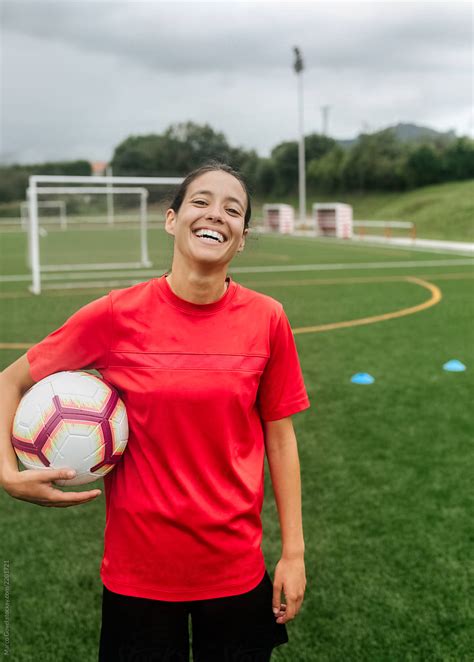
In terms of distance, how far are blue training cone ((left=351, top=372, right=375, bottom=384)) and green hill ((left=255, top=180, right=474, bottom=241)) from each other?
82.9ft

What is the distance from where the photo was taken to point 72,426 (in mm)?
1915

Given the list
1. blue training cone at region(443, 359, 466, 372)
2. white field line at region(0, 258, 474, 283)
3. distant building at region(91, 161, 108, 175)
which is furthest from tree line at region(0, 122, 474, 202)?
blue training cone at region(443, 359, 466, 372)

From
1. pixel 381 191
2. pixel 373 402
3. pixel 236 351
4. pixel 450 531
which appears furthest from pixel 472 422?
pixel 381 191

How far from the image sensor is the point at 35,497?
68.0 inches

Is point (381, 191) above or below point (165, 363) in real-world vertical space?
above

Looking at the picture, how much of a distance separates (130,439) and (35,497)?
276mm

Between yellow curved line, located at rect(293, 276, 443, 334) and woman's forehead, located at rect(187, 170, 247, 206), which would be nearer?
woman's forehead, located at rect(187, 170, 247, 206)

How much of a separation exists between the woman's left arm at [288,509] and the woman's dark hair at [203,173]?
58 centimetres

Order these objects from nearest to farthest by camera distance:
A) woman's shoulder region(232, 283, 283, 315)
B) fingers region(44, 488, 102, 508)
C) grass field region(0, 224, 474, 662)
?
fingers region(44, 488, 102, 508)
woman's shoulder region(232, 283, 283, 315)
grass field region(0, 224, 474, 662)

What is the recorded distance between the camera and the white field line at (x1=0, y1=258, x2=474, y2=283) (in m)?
16.1

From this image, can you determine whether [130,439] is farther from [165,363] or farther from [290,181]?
[290,181]

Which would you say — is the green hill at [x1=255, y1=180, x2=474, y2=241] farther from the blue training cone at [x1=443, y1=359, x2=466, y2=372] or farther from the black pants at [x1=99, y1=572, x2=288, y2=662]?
the black pants at [x1=99, y1=572, x2=288, y2=662]

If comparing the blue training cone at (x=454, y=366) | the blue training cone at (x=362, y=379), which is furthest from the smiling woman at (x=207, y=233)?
the blue training cone at (x=454, y=366)

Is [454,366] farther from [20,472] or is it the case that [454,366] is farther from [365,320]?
[20,472]
